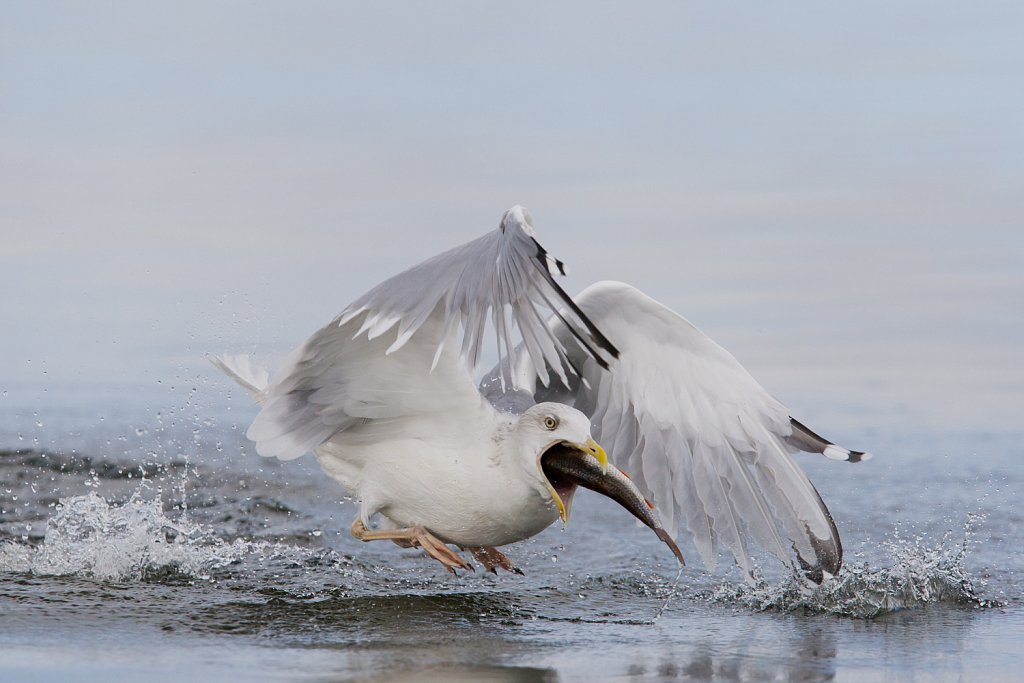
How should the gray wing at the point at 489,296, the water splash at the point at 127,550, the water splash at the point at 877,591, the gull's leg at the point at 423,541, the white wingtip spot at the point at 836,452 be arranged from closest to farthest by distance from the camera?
the gray wing at the point at 489,296
the gull's leg at the point at 423,541
the water splash at the point at 877,591
the white wingtip spot at the point at 836,452
the water splash at the point at 127,550

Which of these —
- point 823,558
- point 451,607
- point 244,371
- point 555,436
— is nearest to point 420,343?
point 555,436

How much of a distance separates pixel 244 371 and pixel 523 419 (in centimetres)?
217

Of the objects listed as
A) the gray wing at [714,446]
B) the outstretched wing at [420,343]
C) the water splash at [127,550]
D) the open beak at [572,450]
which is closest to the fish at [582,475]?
the open beak at [572,450]

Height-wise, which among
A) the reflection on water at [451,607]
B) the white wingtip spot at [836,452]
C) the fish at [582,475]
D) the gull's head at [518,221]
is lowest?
the reflection on water at [451,607]

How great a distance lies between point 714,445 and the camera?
669 cm

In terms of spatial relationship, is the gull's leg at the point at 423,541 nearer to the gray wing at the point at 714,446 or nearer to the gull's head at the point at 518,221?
the gray wing at the point at 714,446

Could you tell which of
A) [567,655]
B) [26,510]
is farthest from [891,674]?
[26,510]

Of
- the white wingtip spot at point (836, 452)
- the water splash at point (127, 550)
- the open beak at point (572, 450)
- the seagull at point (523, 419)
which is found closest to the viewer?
the seagull at point (523, 419)

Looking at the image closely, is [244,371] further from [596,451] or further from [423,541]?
[596,451]

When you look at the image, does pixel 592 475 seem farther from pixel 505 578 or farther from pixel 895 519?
pixel 895 519

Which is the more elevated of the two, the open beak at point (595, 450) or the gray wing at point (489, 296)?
the gray wing at point (489, 296)

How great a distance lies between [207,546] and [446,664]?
3.40m

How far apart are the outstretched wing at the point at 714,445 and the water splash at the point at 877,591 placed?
128mm

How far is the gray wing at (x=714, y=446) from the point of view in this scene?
262 inches
